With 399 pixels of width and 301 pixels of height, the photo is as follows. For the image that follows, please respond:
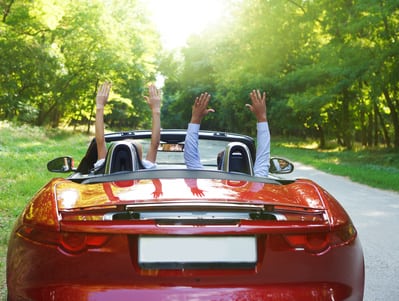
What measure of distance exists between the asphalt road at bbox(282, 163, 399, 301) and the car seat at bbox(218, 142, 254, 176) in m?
1.33

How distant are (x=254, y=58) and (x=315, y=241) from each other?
3113cm

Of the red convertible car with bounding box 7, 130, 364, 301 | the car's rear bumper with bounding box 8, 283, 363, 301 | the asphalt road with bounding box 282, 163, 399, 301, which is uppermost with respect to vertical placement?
the red convertible car with bounding box 7, 130, 364, 301

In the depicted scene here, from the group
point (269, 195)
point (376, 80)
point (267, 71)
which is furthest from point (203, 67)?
point (269, 195)

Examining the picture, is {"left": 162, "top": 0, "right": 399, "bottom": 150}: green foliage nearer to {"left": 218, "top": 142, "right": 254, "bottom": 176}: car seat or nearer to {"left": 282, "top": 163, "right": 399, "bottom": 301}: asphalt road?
{"left": 282, "top": 163, "right": 399, "bottom": 301}: asphalt road

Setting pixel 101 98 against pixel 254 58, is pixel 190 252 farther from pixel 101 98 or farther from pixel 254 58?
pixel 254 58

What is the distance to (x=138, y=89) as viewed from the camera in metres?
55.5

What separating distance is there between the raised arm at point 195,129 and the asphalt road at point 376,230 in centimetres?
157

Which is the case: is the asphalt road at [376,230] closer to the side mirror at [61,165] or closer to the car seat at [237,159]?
the car seat at [237,159]

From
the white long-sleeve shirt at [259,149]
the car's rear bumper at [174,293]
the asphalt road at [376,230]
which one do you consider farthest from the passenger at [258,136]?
the car's rear bumper at [174,293]

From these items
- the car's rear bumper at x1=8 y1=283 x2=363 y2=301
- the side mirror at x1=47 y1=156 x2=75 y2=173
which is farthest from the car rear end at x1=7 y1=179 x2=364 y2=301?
the side mirror at x1=47 y1=156 x2=75 y2=173

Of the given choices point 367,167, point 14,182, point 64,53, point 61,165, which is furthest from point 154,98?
point 64,53

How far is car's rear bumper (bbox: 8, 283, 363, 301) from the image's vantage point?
89.7 inches

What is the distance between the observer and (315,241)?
247 cm

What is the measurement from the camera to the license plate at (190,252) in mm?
2328
